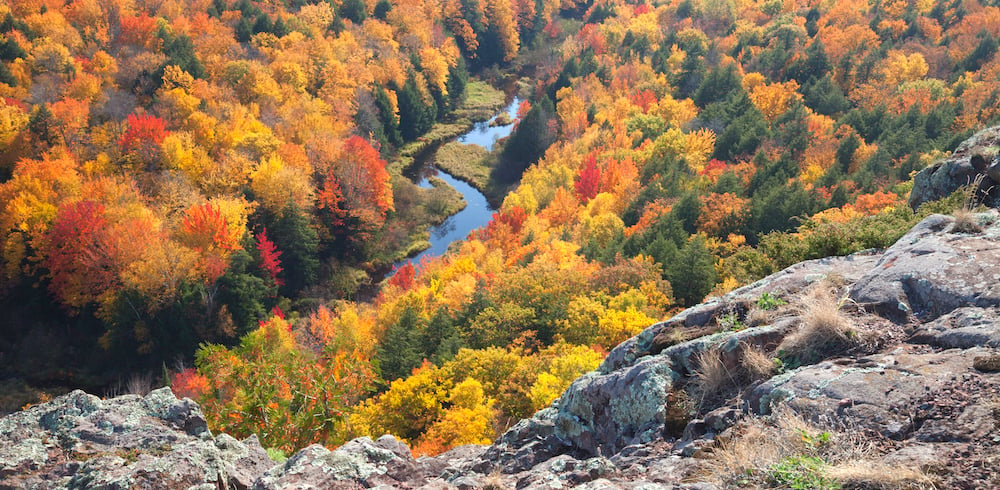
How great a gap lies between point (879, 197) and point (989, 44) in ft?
159

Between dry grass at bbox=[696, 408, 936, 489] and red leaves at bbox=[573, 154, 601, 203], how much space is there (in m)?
64.9

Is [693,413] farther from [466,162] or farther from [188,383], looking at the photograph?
[466,162]

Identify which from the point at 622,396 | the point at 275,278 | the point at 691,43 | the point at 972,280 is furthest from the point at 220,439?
the point at 691,43

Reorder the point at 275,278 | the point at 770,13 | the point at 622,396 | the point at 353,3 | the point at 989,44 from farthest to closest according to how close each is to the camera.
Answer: the point at 770,13, the point at 353,3, the point at 989,44, the point at 275,278, the point at 622,396

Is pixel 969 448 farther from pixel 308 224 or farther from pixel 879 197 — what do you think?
pixel 308 224

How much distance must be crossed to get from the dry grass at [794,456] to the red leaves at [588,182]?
6491 cm

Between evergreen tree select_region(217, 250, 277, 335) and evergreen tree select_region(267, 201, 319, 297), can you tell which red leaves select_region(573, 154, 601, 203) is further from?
evergreen tree select_region(217, 250, 277, 335)

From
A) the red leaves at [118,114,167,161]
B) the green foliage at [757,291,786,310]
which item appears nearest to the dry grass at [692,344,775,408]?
the green foliage at [757,291,786,310]

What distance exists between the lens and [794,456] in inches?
301

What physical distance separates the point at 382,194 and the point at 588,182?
24823 millimetres

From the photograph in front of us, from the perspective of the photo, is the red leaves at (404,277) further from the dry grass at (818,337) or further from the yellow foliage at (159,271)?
the dry grass at (818,337)

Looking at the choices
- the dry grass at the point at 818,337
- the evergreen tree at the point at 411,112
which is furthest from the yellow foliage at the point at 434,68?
the dry grass at the point at 818,337

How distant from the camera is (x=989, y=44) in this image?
7675 cm

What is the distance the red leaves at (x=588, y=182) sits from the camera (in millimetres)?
73438
